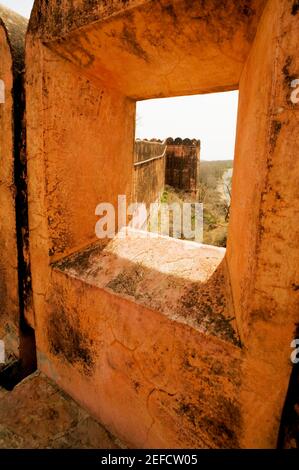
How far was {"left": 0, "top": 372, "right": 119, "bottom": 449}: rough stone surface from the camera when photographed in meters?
1.25

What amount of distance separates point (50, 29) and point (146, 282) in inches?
49.0

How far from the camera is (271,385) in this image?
0.75 metres

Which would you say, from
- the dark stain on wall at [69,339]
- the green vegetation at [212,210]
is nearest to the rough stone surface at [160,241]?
the dark stain on wall at [69,339]

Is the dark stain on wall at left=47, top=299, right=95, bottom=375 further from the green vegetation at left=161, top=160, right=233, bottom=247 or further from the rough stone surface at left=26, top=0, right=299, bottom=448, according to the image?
the green vegetation at left=161, top=160, right=233, bottom=247

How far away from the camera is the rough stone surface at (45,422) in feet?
4.09

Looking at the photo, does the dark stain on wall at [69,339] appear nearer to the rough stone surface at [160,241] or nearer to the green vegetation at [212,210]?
the rough stone surface at [160,241]

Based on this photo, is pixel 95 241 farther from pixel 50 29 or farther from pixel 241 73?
pixel 241 73

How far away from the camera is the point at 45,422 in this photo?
1334 mm

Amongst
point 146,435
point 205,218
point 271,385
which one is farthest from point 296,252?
point 205,218

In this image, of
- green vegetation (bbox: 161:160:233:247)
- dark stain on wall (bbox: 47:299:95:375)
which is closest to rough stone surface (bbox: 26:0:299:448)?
dark stain on wall (bbox: 47:299:95:375)

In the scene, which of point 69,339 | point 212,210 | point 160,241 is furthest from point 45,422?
point 212,210

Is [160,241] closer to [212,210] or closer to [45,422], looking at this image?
[45,422]

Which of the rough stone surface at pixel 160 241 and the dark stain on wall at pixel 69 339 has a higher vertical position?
the rough stone surface at pixel 160 241

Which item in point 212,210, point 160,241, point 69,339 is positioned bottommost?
point 212,210
